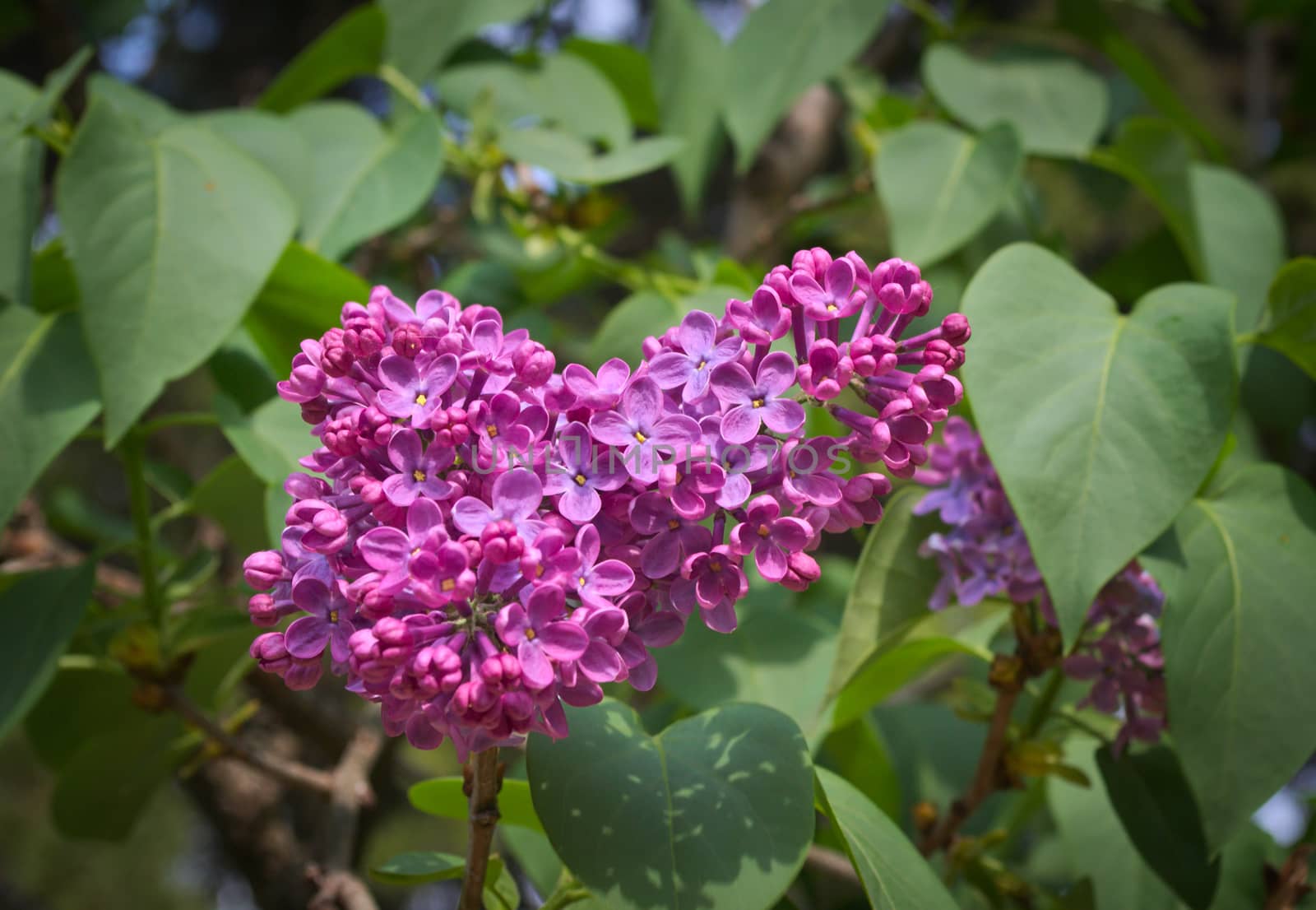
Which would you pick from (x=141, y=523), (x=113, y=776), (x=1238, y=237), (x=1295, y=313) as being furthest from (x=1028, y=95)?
(x=113, y=776)

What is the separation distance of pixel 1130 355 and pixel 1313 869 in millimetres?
540

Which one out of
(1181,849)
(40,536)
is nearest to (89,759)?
(40,536)

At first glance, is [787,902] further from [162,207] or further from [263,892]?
[263,892]

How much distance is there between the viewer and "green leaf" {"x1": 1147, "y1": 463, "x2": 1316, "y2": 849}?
604mm

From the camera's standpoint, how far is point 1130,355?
0.64m

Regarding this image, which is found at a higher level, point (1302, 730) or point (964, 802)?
point (1302, 730)

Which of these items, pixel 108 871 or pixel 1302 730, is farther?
pixel 108 871

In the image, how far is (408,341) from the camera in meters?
0.46

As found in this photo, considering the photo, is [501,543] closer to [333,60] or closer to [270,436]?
[270,436]

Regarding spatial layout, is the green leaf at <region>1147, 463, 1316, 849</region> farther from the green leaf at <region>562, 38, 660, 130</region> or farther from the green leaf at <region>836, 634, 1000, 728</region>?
the green leaf at <region>562, 38, 660, 130</region>

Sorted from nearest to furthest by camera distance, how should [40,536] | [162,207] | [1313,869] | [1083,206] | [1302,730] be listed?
1. [1302,730]
2. [162,207]
3. [1313,869]
4. [40,536]
5. [1083,206]

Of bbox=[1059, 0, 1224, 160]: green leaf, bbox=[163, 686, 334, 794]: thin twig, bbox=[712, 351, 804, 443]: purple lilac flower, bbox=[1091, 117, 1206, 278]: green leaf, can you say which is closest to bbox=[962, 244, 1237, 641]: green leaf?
bbox=[712, 351, 804, 443]: purple lilac flower

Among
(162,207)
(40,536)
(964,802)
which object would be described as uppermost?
(162,207)

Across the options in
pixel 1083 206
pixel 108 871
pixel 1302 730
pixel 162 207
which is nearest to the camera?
pixel 1302 730
